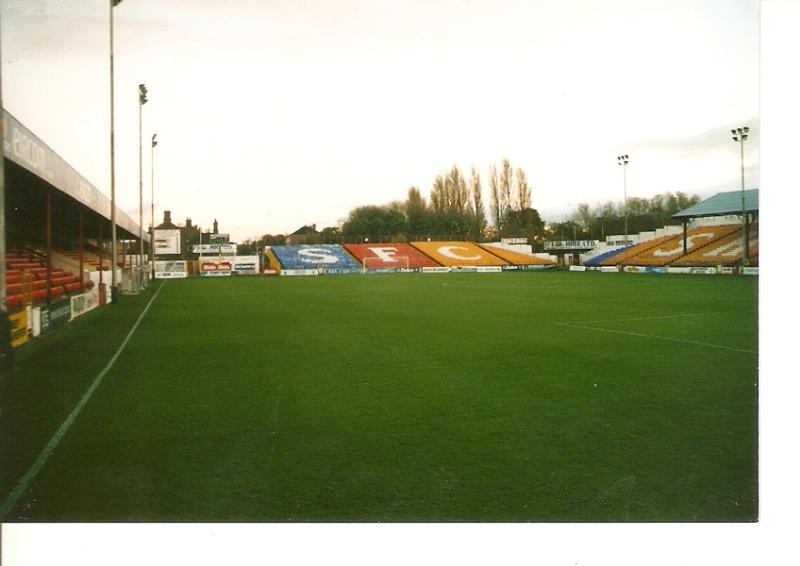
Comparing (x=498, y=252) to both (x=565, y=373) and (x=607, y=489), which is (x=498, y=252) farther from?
(x=607, y=489)

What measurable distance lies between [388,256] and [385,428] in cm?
4528

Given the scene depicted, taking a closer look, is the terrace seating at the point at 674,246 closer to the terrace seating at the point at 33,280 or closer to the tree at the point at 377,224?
the tree at the point at 377,224

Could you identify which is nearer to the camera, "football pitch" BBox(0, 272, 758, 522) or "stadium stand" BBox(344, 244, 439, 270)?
"football pitch" BBox(0, 272, 758, 522)

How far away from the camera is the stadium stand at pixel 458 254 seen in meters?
48.9

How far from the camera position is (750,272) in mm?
29859

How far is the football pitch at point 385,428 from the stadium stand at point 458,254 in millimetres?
38167

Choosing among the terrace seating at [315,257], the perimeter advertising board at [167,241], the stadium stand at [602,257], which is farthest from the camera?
the perimeter advertising board at [167,241]

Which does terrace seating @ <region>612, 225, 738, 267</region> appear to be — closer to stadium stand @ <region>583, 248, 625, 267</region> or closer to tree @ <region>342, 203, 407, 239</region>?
stadium stand @ <region>583, 248, 625, 267</region>

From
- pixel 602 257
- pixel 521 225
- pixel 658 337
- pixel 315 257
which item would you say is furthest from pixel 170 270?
pixel 658 337

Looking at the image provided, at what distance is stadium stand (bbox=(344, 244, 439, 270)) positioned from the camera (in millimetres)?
47781

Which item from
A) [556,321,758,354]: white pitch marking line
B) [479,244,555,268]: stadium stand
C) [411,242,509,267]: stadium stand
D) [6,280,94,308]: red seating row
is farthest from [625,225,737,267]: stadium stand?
[6,280,94,308]: red seating row

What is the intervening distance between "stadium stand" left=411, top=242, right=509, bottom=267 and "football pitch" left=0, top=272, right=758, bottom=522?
3817 cm

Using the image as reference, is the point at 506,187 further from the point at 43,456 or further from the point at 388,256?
the point at 43,456

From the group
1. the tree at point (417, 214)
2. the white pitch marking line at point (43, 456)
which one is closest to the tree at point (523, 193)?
the tree at point (417, 214)
